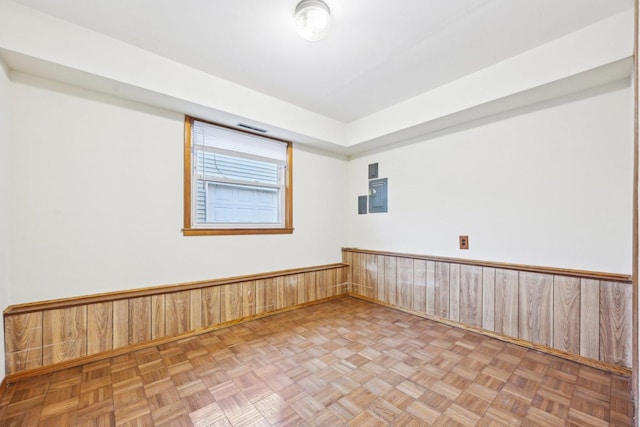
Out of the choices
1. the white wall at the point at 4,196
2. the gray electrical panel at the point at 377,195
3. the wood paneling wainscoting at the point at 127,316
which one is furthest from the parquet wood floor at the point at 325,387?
the gray electrical panel at the point at 377,195

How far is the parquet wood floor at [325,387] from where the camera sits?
1.46m

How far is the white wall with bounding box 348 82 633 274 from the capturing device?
1.95 meters

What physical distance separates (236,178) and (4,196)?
1.65m

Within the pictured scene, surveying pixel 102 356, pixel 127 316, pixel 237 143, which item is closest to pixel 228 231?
pixel 237 143

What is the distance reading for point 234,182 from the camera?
2.89 m

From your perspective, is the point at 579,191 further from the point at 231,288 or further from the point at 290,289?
the point at 231,288

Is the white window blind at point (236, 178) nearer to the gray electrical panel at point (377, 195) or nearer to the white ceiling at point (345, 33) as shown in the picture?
the white ceiling at point (345, 33)

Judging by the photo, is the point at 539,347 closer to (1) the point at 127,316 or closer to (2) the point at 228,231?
(2) the point at 228,231

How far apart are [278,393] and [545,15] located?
286 cm

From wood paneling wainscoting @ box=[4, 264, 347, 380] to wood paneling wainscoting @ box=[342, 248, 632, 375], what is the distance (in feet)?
4.79

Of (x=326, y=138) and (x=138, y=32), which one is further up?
(x=138, y=32)

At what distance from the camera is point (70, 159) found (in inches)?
79.3

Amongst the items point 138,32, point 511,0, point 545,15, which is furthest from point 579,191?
point 138,32

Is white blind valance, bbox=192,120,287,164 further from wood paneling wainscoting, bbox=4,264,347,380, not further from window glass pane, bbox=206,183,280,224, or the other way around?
wood paneling wainscoting, bbox=4,264,347,380
